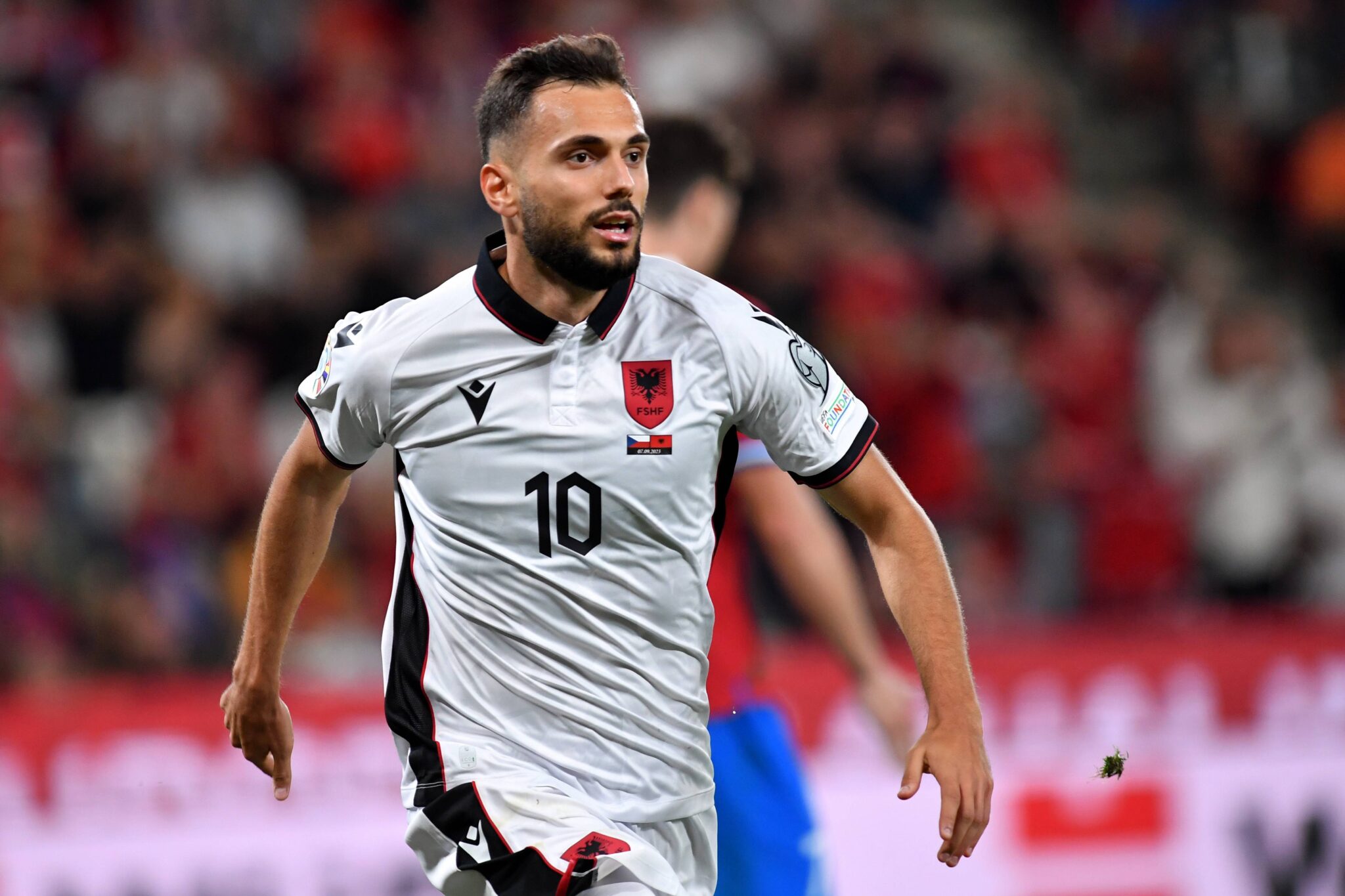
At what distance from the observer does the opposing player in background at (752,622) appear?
478cm

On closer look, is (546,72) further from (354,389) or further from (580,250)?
(354,389)

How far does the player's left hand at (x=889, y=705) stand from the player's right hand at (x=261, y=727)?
5.89 ft

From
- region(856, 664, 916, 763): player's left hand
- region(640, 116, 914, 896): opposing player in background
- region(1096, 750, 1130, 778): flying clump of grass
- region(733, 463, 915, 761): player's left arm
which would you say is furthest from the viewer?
region(856, 664, 916, 763): player's left hand

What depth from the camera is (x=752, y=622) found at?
493 cm

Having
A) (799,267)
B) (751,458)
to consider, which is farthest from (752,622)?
(799,267)

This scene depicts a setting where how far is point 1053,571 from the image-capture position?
30.0 ft

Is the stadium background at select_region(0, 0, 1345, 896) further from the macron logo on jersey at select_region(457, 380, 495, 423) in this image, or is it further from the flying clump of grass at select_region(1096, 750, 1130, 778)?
the macron logo on jersey at select_region(457, 380, 495, 423)

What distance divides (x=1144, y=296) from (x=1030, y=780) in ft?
13.8

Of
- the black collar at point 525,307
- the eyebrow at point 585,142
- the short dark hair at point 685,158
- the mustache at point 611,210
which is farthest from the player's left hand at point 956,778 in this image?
the short dark hair at point 685,158

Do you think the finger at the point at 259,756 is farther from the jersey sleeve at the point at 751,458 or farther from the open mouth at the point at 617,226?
the jersey sleeve at the point at 751,458

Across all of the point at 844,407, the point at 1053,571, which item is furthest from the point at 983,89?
the point at 844,407

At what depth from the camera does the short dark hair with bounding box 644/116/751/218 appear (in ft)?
16.8

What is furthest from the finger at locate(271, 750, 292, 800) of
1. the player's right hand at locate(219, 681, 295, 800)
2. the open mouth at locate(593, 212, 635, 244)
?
the open mouth at locate(593, 212, 635, 244)

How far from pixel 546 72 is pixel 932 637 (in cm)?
133
